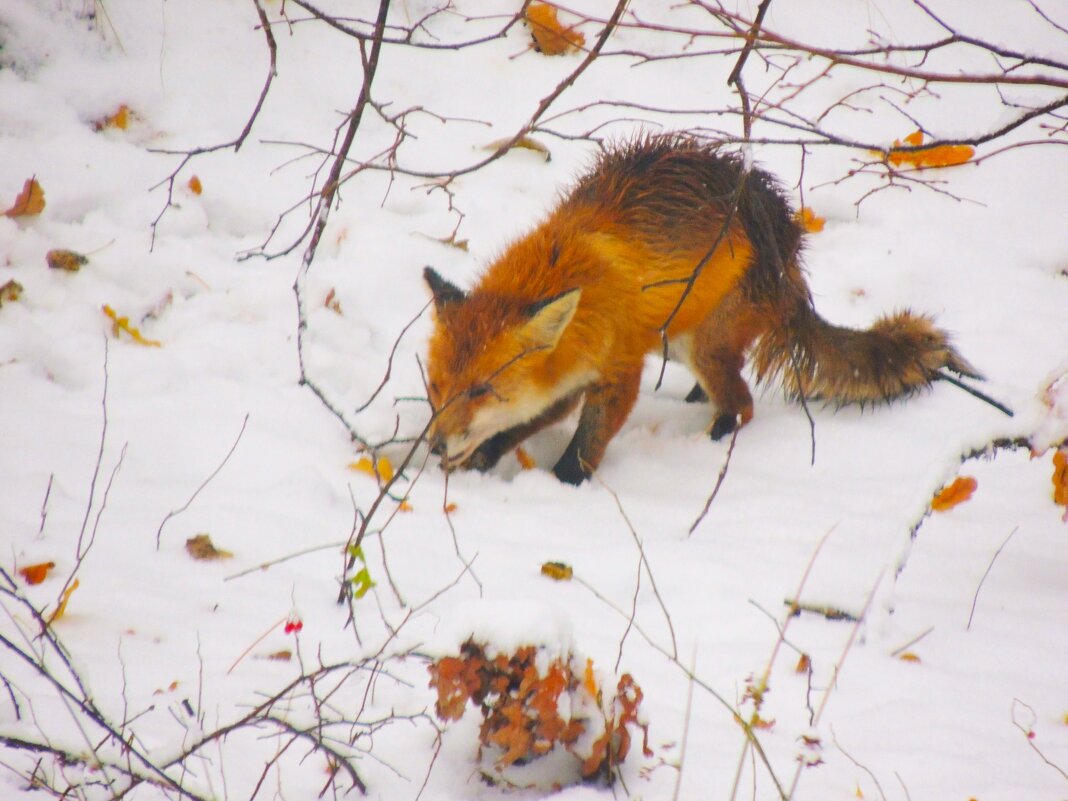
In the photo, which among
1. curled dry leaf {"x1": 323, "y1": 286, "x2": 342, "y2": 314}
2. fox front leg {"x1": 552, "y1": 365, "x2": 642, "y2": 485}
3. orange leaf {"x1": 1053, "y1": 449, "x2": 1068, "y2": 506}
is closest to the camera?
orange leaf {"x1": 1053, "y1": 449, "x2": 1068, "y2": 506}

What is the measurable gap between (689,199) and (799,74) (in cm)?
345

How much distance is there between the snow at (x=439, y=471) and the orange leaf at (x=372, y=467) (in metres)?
0.11

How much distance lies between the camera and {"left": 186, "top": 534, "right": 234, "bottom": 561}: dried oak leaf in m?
2.88

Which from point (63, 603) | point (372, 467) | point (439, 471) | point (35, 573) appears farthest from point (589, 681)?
point (439, 471)

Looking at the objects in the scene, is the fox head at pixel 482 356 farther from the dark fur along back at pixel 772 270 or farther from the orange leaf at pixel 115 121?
the orange leaf at pixel 115 121

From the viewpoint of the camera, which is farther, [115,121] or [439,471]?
[115,121]

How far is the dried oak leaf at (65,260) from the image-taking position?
447 centimetres

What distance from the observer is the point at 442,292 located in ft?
13.7

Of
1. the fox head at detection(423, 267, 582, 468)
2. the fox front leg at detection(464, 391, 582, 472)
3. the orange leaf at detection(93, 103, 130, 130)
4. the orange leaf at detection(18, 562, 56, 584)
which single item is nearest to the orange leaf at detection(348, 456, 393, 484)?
the fox head at detection(423, 267, 582, 468)

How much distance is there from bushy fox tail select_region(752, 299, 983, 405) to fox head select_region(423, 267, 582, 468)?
1.49 metres

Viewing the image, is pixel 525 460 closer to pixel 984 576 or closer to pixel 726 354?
pixel 726 354

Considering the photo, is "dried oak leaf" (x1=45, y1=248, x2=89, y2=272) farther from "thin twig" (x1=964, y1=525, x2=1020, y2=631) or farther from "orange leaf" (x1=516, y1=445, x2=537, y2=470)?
"thin twig" (x1=964, y1=525, x2=1020, y2=631)

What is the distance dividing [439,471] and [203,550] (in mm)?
1466

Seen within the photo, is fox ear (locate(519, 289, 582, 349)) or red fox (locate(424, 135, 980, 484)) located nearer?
fox ear (locate(519, 289, 582, 349))
